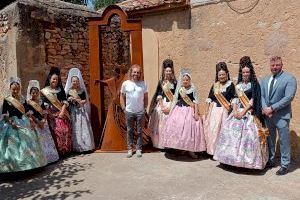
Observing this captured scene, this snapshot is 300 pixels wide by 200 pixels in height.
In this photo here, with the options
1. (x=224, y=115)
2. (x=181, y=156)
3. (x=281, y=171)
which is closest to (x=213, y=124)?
(x=224, y=115)

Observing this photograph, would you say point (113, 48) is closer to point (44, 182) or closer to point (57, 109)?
point (57, 109)

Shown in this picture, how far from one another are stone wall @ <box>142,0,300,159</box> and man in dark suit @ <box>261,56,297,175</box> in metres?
0.81

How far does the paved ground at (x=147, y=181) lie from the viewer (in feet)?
14.7

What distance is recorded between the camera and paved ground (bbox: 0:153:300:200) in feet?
14.7

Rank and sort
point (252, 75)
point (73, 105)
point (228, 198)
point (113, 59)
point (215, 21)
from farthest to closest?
point (113, 59)
point (215, 21)
point (73, 105)
point (252, 75)
point (228, 198)

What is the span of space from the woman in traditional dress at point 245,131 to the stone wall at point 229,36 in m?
0.99

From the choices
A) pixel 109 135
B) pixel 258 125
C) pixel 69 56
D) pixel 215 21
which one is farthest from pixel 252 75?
pixel 69 56

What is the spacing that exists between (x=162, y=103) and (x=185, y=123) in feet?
2.32

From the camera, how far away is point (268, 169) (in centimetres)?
536

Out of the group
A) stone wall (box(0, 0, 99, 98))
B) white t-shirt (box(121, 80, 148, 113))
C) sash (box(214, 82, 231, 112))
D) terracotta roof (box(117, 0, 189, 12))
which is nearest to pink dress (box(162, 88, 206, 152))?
sash (box(214, 82, 231, 112))

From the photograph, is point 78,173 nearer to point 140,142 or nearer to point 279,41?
point 140,142

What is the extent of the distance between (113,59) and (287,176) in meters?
5.79

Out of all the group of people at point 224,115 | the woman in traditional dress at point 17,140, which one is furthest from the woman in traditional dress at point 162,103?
the woman in traditional dress at point 17,140

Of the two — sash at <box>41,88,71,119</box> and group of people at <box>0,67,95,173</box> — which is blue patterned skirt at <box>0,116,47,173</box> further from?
sash at <box>41,88,71,119</box>
